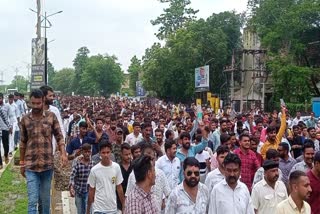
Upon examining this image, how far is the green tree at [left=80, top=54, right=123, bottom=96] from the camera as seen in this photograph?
78.3 metres

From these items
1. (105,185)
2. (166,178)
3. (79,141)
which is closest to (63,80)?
(79,141)

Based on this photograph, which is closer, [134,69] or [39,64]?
[39,64]

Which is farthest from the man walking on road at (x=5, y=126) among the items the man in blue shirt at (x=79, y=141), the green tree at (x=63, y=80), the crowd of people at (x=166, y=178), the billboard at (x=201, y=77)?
the green tree at (x=63, y=80)

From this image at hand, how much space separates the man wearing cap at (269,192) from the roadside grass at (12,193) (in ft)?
17.0

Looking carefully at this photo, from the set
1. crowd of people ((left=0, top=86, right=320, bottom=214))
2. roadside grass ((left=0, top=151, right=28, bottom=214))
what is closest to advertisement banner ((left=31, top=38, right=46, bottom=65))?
roadside grass ((left=0, top=151, right=28, bottom=214))

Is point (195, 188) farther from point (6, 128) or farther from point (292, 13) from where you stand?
point (292, 13)

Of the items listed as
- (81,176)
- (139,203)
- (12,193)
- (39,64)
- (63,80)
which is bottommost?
(12,193)

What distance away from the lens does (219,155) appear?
25.9 ft

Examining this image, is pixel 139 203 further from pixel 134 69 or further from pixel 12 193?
pixel 134 69

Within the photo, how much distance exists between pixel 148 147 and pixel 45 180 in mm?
1420

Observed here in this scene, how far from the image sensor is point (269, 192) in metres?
6.58

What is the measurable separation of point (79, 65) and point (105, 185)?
99817 mm

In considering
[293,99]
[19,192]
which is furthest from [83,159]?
[293,99]

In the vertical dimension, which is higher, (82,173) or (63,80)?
(63,80)
